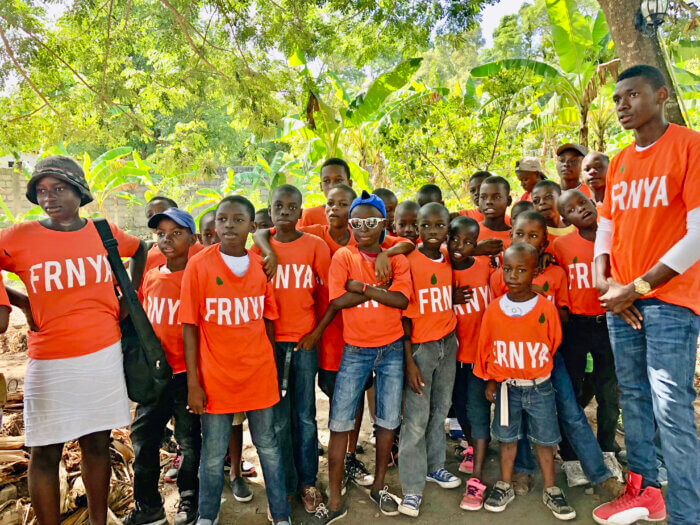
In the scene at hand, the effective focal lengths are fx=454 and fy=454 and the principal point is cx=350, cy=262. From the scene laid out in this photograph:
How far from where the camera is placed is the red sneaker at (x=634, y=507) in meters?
2.53

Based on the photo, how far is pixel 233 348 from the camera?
2.55 metres

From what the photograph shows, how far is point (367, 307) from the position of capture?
282 cm

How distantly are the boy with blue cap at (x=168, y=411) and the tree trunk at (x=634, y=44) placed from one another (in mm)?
4058

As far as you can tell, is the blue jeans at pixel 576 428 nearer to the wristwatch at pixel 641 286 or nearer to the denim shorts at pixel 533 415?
the denim shorts at pixel 533 415

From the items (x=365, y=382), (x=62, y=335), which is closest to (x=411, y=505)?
(x=365, y=382)

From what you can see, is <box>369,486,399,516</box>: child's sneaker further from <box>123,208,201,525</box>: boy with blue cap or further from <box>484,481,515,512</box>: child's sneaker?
<box>123,208,201,525</box>: boy with blue cap

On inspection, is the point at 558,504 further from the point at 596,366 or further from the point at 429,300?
the point at 429,300

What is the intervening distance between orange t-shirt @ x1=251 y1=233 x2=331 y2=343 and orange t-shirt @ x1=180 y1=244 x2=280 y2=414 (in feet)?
0.93

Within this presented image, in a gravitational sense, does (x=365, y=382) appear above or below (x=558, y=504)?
above

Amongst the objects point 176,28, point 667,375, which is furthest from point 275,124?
point 667,375

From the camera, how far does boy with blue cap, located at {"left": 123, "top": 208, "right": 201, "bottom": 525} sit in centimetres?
271

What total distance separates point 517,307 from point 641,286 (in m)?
0.72

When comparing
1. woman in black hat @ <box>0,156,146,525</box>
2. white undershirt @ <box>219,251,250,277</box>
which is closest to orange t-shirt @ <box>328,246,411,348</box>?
white undershirt @ <box>219,251,250,277</box>

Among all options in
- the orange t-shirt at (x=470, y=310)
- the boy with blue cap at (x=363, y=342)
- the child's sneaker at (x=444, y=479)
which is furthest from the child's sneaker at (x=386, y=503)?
the orange t-shirt at (x=470, y=310)
